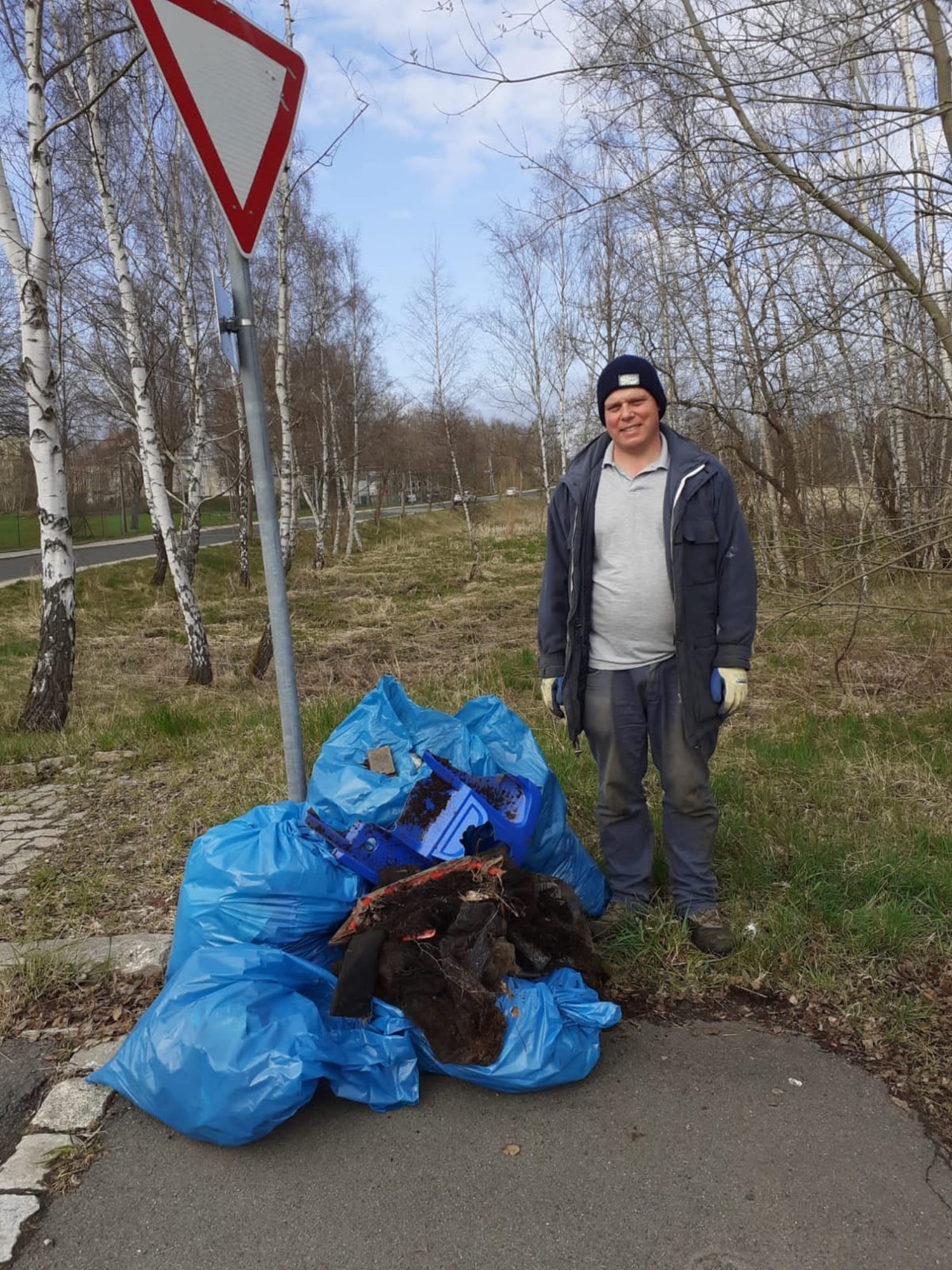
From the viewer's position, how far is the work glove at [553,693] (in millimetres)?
3100

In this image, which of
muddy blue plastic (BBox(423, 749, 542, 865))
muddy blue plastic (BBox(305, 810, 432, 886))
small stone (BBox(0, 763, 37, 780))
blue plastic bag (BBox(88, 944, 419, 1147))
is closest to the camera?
blue plastic bag (BBox(88, 944, 419, 1147))

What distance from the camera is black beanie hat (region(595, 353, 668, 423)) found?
9.09ft

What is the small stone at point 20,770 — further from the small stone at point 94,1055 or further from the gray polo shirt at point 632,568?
the gray polo shirt at point 632,568

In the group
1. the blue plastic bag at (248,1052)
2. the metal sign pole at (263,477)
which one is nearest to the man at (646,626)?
the metal sign pole at (263,477)

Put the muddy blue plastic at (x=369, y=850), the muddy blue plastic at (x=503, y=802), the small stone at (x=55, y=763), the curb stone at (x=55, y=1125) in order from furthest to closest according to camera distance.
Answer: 1. the small stone at (x=55, y=763)
2. the muddy blue plastic at (x=503, y=802)
3. the muddy blue plastic at (x=369, y=850)
4. the curb stone at (x=55, y=1125)

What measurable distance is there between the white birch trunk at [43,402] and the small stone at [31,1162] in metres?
5.21

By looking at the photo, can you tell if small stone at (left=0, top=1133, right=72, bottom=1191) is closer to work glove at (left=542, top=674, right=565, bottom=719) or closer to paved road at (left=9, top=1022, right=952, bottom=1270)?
paved road at (left=9, top=1022, right=952, bottom=1270)

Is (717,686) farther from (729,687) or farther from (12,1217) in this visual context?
(12,1217)

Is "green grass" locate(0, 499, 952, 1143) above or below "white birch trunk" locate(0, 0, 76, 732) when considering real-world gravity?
below

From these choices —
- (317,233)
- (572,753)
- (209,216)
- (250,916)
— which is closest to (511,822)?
(250,916)

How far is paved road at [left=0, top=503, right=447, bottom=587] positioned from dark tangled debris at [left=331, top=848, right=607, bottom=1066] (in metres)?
19.2

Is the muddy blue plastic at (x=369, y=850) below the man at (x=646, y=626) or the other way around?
below

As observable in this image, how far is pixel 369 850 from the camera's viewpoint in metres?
2.63

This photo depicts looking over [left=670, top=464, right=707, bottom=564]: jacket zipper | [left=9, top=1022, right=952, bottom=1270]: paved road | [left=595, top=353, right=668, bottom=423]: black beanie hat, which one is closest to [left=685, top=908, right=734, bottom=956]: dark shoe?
[left=9, top=1022, right=952, bottom=1270]: paved road
